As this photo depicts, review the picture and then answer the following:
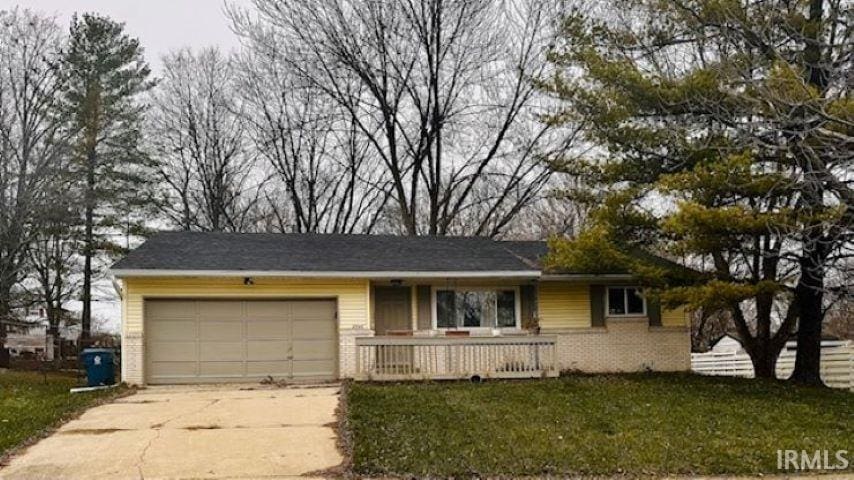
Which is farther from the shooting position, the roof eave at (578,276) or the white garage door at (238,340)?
the roof eave at (578,276)

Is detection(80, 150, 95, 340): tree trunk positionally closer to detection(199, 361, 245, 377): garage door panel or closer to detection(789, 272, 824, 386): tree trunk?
detection(199, 361, 245, 377): garage door panel

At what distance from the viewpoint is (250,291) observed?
17125 mm

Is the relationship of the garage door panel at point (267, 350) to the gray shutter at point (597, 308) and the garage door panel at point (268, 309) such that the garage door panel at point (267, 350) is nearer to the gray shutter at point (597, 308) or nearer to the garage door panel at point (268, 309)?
the garage door panel at point (268, 309)

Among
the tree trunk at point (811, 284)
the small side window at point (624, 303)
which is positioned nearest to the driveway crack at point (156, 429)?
the small side window at point (624, 303)

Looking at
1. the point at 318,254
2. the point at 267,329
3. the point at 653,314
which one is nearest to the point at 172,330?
the point at 267,329

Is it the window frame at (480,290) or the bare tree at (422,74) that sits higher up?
the bare tree at (422,74)

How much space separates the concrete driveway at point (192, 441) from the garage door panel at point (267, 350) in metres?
3.12

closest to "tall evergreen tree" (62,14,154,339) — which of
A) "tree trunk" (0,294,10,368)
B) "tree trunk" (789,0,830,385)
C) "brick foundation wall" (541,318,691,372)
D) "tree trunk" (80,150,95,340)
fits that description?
"tree trunk" (80,150,95,340)

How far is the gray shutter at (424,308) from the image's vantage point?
18.3 meters

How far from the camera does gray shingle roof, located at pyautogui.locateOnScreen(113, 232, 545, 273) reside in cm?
1700

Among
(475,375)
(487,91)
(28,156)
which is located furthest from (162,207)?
(475,375)

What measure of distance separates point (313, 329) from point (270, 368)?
1.25m

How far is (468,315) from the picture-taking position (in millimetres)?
18641

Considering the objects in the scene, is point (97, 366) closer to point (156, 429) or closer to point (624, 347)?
point (156, 429)
